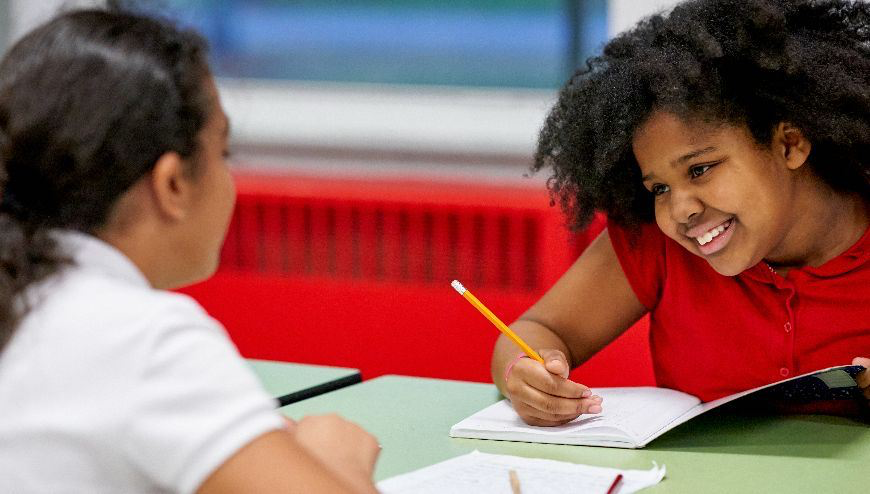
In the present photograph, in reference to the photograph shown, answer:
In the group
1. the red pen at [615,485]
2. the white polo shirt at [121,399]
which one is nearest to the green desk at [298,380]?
the red pen at [615,485]

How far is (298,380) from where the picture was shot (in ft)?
5.65

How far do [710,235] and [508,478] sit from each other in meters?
0.51

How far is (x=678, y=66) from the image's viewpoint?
4.99 ft

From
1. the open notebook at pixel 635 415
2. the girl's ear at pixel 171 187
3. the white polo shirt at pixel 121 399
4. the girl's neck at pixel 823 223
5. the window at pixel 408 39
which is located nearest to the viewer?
the white polo shirt at pixel 121 399

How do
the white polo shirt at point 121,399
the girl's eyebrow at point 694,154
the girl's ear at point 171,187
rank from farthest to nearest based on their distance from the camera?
the girl's eyebrow at point 694,154, the girl's ear at point 171,187, the white polo shirt at point 121,399

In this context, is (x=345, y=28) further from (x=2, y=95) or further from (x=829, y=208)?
(x=2, y=95)

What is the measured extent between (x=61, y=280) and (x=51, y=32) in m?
0.20

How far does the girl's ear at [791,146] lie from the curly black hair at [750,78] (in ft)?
0.05

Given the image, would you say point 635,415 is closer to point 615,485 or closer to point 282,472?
point 615,485

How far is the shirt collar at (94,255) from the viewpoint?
0.85 meters

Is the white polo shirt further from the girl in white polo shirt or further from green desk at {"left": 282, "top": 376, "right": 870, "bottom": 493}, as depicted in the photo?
green desk at {"left": 282, "top": 376, "right": 870, "bottom": 493}

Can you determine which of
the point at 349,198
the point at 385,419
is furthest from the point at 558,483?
the point at 349,198

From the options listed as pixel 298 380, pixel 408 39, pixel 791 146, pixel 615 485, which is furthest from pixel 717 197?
pixel 408 39

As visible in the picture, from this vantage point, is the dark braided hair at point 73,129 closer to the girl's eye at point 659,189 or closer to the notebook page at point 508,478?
the notebook page at point 508,478
